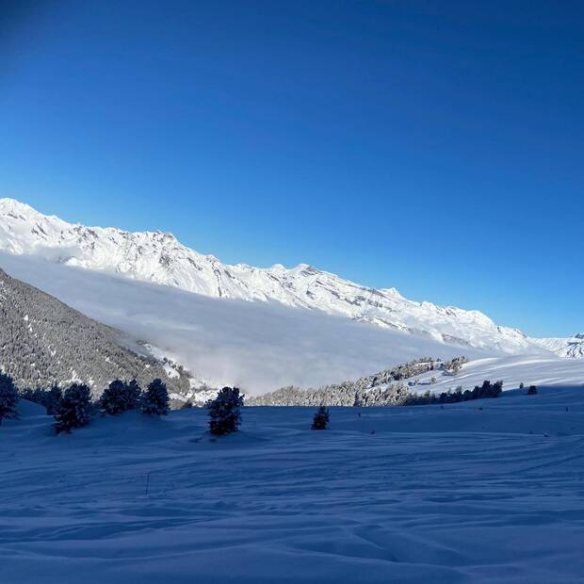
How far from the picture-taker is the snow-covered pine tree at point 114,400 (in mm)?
32344

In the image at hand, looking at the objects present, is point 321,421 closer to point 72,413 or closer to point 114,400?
point 114,400

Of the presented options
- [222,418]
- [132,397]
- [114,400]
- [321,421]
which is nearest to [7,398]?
[114,400]

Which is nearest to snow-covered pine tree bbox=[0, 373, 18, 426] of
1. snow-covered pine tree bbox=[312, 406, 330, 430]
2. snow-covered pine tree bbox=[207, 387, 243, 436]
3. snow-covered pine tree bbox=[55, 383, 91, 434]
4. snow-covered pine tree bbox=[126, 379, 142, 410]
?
snow-covered pine tree bbox=[55, 383, 91, 434]

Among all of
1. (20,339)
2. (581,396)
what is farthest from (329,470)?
(20,339)

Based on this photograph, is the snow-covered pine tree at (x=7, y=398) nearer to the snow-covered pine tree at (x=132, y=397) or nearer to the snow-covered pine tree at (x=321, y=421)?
the snow-covered pine tree at (x=132, y=397)

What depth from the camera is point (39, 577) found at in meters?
4.60

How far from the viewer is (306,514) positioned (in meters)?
7.82

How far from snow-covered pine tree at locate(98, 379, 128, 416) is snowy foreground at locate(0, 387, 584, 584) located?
36.8 feet

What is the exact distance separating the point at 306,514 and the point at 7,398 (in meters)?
36.0

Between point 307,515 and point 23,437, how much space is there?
2808cm

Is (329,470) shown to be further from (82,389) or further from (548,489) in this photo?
(82,389)

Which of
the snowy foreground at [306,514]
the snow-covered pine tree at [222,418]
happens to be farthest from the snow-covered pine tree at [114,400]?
the snowy foreground at [306,514]

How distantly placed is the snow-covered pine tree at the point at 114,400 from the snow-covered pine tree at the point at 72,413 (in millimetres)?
2414

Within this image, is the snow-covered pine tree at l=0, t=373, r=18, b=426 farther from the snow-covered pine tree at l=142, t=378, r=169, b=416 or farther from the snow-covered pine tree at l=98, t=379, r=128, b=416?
the snow-covered pine tree at l=142, t=378, r=169, b=416
